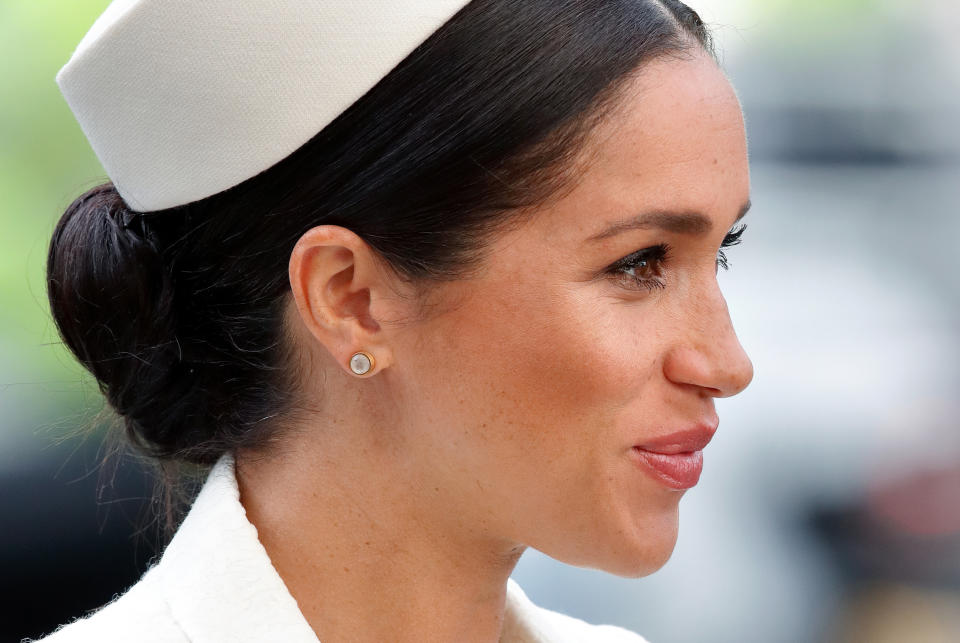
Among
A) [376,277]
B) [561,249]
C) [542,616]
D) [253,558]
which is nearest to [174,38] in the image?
[376,277]

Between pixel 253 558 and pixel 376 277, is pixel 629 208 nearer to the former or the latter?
pixel 376 277

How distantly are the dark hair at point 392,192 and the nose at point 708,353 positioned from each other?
222mm

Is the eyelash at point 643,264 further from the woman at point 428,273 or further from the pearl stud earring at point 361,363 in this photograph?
the pearl stud earring at point 361,363

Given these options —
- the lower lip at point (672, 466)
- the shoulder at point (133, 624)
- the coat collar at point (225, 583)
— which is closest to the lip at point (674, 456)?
the lower lip at point (672, 466)

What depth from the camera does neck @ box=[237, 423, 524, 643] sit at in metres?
1.43

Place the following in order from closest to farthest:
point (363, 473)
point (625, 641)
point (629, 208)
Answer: point (629, 208) < point (363, 473) < point (625, 641)

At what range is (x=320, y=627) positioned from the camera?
1421 millimetres

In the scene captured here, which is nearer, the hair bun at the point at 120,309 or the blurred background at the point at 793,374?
the hair bun at the point at 120,309

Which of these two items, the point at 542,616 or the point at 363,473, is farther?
the point at 542,616

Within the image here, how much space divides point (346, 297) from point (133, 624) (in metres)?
0.44

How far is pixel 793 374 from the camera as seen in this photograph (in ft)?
11.2

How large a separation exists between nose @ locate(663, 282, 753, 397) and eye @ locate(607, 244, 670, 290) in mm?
51

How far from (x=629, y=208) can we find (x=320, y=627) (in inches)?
23.5

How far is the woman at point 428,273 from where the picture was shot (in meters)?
1.33
